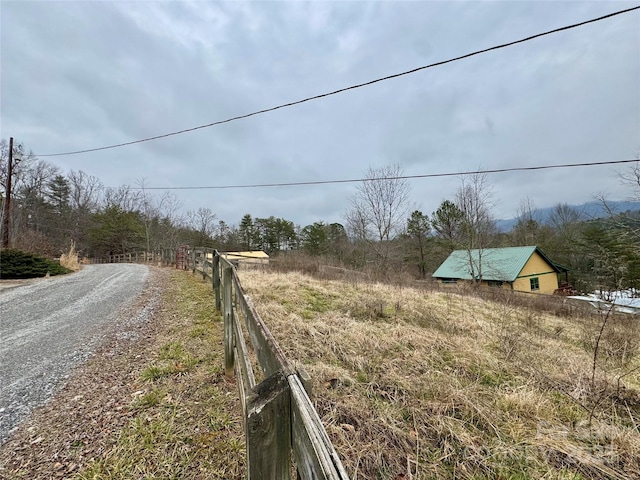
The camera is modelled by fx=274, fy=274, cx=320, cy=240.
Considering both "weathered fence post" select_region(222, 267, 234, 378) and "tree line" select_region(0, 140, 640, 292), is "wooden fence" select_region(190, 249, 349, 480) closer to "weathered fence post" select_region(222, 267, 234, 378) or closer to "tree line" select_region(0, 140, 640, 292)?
"weathered fence post" select_region(222, 267, 234, 378)

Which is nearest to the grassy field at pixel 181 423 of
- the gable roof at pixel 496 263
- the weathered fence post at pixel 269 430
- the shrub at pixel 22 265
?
the weathered fence post at pixel 269 430

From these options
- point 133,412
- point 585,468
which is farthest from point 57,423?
point 585,468

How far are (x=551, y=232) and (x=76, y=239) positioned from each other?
54.1 meters

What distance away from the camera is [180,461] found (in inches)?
82.0

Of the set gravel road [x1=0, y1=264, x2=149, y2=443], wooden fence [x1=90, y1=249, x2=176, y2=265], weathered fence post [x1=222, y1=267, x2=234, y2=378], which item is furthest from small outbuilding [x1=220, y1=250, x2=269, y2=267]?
weathered fence post [x1=222, y1=267, x2=234, y2=378]

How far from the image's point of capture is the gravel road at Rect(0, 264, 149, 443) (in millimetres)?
2992

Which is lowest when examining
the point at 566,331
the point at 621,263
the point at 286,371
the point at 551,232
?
the point at 566,331

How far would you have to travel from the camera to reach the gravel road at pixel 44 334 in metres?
2.99

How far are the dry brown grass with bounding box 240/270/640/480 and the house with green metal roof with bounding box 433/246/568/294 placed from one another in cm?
1800

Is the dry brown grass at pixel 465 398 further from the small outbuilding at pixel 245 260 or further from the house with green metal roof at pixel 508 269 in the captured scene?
the house with green metal roof at pixel 508 269

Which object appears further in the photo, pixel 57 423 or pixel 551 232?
pixel 551 232

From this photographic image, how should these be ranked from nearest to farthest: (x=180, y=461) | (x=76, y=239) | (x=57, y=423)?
(x=180, y=461) → (x=57, y=423) → (x=76, y=239)

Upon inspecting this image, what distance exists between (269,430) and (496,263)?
26815mm

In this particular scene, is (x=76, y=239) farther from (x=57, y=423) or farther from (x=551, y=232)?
(x=551, y=232)
